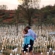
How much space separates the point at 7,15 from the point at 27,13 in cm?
1548

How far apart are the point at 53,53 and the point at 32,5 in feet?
70.1

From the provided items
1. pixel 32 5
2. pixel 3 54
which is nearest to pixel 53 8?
pixel 32 5

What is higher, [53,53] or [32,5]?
[32,5]

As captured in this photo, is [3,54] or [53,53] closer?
[53,53]

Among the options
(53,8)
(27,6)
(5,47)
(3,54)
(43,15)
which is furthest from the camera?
(53,8)

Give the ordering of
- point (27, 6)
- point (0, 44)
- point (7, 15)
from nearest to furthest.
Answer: point (0, 44) → point (27, 6) → point (7, 15)

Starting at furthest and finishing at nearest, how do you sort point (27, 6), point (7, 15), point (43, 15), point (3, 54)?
1. point (7, 15)
2. point (43, 15)
3. point (27, 6)
4. point (3, 54)

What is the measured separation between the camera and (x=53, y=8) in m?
40.2

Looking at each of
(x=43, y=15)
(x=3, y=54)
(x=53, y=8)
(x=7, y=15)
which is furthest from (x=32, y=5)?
(x=3, y=54)

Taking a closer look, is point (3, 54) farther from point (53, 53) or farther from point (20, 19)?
point (20, 19)

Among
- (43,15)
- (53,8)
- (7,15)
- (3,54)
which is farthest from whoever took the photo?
(7,15)

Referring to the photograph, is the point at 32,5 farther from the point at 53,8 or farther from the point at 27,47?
the point at 27,47

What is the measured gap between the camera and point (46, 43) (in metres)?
11.2

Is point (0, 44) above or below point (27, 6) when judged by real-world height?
below
